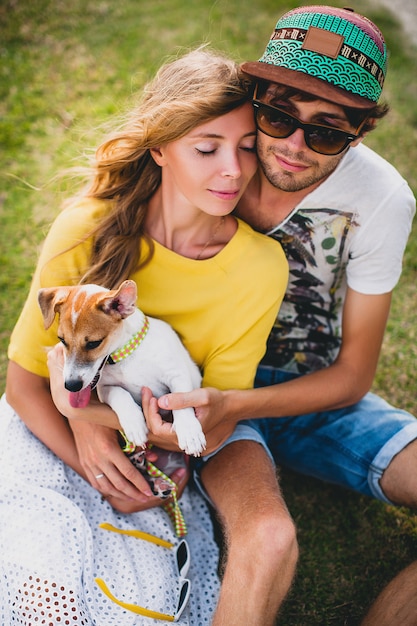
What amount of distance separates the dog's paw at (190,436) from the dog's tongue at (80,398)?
392 millimetres

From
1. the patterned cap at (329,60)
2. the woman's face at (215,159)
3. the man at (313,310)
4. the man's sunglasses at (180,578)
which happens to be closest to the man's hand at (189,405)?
the man at (313,310)

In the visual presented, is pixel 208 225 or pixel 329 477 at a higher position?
pixel 208 225

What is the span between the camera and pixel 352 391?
3.03 metres

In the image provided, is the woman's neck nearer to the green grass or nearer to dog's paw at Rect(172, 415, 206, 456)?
the green grass

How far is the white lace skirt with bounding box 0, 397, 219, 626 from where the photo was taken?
230 centimetres

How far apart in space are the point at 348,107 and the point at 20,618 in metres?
2.44

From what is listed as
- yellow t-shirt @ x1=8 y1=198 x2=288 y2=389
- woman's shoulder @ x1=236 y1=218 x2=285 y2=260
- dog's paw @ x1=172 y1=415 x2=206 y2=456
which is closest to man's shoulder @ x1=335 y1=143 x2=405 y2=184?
woman's shoulder @ x1=236 y1=218 x2=285 y2=260

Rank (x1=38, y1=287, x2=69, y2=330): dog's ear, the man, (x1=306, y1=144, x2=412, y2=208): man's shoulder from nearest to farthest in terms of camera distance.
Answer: (x1=38, y1=287, x2=69, y2=330): dog's ear → the man → (x1=306, y1=144, x2=412, y2=208): man's shoulder

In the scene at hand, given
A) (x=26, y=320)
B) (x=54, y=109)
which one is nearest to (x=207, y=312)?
(x=26, y=320)

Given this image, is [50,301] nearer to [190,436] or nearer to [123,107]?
[190,436]

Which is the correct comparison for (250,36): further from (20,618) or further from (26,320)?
(20,618)

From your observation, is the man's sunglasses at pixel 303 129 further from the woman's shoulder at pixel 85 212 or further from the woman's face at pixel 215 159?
the woman's shoulder at pixel 85 212

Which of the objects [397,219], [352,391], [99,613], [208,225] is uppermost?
[397,219]

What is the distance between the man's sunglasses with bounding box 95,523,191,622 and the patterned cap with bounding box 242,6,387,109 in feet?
6.91
